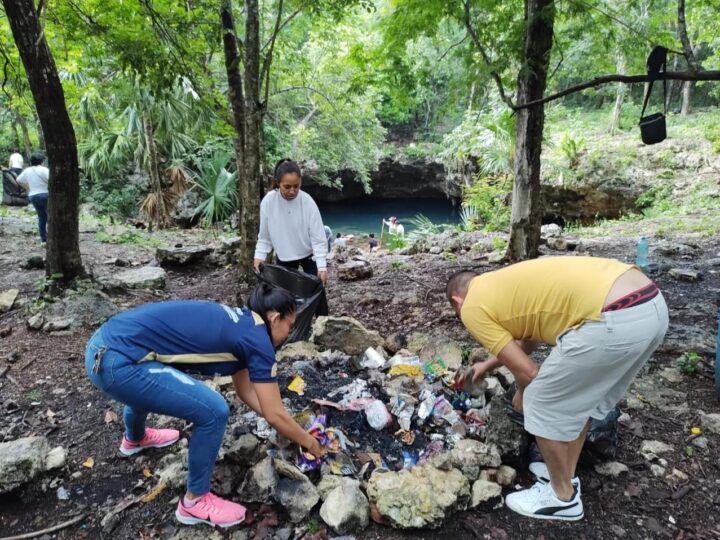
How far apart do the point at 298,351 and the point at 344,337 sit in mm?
379

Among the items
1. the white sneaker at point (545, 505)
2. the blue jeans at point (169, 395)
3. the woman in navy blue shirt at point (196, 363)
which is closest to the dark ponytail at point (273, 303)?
the woman in navy blue shirt at point (196, 363)

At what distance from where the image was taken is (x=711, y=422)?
2.49 metres

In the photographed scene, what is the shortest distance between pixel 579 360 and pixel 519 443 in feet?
2.39

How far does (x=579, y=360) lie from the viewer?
68.7 inches

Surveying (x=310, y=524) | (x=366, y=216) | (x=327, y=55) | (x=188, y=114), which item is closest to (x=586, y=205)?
(x=327, y=55)

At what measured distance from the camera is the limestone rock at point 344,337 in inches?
138

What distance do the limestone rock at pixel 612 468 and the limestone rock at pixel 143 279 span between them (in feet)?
15.8

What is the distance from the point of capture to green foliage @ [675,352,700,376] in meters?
2.97

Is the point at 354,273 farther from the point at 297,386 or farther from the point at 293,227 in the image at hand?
the point at 297,386

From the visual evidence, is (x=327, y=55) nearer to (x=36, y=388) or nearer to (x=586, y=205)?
(x=586, y=205)

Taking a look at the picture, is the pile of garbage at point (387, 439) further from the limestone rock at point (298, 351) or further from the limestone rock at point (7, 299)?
the limestone rock at point (7, 299)

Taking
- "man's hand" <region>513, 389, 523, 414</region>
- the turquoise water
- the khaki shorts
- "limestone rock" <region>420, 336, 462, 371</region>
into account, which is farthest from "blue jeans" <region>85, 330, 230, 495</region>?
the turquoise water

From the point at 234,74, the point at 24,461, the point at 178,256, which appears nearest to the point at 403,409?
the point at 24,461

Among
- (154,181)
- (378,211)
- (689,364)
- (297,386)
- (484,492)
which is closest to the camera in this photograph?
(484,492)
